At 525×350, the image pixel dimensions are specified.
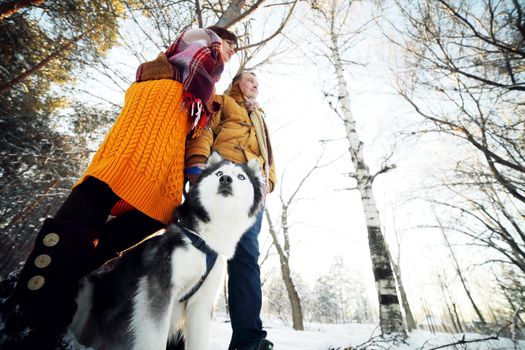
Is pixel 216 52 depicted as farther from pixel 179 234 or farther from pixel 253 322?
pixel 253 322

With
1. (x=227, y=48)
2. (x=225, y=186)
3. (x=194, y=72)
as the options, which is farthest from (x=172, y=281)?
(x=227, y=48)

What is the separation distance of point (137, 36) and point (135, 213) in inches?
203

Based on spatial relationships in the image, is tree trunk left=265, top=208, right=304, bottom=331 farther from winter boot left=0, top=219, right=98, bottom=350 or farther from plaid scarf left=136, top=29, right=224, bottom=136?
winter boot left=0, top=219, right=98, bottom=350

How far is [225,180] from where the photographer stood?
1831 mm

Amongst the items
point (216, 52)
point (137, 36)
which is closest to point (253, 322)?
point (216, 52)

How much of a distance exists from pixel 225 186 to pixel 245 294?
0.95 meters

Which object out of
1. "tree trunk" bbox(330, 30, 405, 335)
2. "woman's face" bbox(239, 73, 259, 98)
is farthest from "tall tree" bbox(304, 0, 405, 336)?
"woman's face" bbox(239, 73, 259, 98)

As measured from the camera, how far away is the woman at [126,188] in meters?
0.99

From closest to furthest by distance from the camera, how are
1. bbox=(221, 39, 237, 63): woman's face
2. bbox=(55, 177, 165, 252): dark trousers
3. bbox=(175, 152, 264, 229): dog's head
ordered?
bbox=(55, 177, 165, 252): dark trousers, bbox=(175, 152, 264, 229): dog's head, bbox=(221, 39, 237, 63): woman's face

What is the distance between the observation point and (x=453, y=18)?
18.5 feet

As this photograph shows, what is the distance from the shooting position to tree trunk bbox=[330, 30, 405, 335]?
448cm

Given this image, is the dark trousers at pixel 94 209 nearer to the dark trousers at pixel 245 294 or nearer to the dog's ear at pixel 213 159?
the dog's ear at pixel 213 159

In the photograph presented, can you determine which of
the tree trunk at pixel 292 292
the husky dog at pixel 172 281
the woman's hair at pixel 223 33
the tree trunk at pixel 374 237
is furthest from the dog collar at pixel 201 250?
the tree trunk at pixel 292 292

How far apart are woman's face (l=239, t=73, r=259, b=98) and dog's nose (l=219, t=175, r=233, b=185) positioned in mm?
1442
